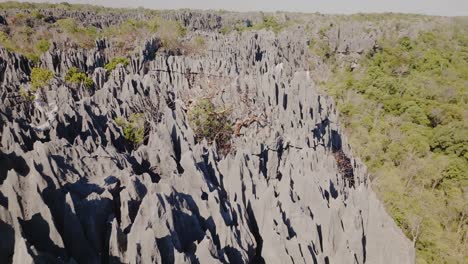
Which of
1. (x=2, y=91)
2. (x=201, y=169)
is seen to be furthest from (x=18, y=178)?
(x=2, y=91)

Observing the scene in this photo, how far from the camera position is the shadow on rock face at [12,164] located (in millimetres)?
9750

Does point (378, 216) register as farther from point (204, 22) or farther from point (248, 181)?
point (204, 22)

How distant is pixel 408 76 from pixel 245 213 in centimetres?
3761

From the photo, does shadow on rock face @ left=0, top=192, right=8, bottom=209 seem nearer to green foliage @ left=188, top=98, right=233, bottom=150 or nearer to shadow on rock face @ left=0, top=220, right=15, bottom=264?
shadow on rock face @ left=0, top=220, right=15, bottom=264

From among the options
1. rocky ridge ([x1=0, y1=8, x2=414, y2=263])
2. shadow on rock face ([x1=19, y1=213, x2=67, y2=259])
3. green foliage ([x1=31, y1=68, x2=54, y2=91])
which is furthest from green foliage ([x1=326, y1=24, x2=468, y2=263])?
green foliage ([x1=31, y1=68, x2=54, y2=91])

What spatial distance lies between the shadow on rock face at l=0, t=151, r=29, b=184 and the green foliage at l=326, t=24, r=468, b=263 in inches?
570

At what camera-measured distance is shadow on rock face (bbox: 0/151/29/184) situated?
975cm

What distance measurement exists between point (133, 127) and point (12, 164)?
24.6 ft

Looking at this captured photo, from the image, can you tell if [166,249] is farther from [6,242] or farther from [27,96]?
[27,96]

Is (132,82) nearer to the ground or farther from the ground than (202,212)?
farther from the ground

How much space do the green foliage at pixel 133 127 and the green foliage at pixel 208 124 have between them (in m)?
2.74

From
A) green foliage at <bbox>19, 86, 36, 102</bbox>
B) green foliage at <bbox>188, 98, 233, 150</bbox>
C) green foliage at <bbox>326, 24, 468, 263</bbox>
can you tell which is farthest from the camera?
green foliage at <bbox>19, 86, 36, 102</bbox>

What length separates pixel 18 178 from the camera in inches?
333

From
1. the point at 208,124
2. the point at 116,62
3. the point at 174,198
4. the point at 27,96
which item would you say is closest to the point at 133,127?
the point at 208,124
